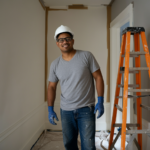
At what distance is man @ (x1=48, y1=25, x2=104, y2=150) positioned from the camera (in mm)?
1544

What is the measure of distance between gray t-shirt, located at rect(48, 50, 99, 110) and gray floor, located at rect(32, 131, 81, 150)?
1.17 m

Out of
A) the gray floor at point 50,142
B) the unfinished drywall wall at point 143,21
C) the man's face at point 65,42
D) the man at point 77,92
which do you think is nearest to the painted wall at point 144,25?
the unfinished drywall wall at point 143,21

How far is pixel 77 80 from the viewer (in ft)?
5.07

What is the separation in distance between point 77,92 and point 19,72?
854 millimetres

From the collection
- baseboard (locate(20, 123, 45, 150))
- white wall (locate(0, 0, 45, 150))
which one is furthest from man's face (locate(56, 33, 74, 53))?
baseboard (locate(20, 123, 45, 150))

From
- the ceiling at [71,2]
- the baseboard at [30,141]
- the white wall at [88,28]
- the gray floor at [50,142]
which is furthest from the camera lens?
the white wall at [88,28]

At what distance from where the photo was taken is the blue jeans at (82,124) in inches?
60.6

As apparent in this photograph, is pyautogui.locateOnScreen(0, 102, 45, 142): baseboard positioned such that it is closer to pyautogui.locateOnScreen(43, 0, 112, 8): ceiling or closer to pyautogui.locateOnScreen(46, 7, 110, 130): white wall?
pyautogui.locateOnScreen(46, 7, 110, 130): white wall

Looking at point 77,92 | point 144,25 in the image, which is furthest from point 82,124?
point 144,25

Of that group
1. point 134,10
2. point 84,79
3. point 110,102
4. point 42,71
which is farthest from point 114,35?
point 84,79

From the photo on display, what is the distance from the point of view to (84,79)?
1.56 m

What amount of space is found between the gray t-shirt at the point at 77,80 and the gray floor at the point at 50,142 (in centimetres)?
117

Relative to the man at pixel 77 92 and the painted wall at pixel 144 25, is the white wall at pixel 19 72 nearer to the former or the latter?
the man at pixel 77 92

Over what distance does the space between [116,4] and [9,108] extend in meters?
2.55
